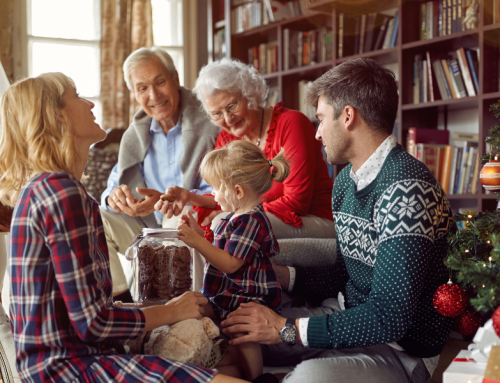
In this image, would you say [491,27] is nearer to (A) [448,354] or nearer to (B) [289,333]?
(A) [448,354]

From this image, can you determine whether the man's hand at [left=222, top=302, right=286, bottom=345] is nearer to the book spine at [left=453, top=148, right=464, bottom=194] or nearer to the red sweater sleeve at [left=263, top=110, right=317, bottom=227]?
the red sweater sleeve at [left=263, top=110, right=317, bottom=227]

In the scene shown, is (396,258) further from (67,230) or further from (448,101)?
(448,101)

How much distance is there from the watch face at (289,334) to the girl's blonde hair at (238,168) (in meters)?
0.48

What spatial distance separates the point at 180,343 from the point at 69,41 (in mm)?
3689

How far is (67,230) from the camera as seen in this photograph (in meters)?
1.04

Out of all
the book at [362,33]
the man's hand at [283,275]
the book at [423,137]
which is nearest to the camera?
the man's hand at [283,275]

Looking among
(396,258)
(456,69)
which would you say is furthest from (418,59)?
(396,258)

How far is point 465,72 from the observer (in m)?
2.83

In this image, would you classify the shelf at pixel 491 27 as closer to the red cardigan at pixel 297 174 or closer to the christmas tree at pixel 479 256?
the red cardigan at pixel 297 174

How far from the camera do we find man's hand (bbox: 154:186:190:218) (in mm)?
1816

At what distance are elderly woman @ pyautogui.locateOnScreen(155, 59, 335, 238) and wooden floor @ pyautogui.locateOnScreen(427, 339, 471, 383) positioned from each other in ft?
2.41

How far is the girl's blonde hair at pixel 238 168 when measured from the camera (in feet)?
5.13

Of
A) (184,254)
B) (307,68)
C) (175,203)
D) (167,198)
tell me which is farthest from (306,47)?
(184,254)

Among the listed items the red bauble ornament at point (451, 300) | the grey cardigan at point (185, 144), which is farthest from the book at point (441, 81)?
the red bauble ornament at point (451, 300)
